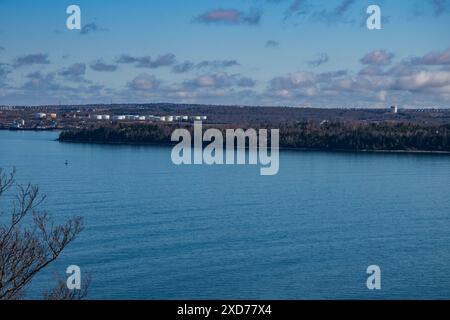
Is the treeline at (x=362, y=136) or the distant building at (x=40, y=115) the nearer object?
the treeline at (x=362, y=136)

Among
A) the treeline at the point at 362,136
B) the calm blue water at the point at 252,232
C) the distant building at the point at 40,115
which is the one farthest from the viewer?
the distant building at the point at 40,115

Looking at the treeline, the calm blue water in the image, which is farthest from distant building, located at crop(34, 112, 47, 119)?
the calm blue water

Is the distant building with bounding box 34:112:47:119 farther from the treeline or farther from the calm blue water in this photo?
the calm blue water

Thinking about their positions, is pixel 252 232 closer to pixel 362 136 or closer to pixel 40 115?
pixel 362 136

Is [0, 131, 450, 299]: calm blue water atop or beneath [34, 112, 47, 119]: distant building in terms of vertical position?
beneath

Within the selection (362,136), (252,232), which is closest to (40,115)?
(362,136)

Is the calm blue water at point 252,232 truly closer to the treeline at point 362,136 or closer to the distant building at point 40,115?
the treeline at point 362,136

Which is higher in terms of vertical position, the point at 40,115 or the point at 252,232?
the point at 40,115

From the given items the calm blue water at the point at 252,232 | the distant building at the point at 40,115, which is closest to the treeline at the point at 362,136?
the calm blue water at the point at 252,232
